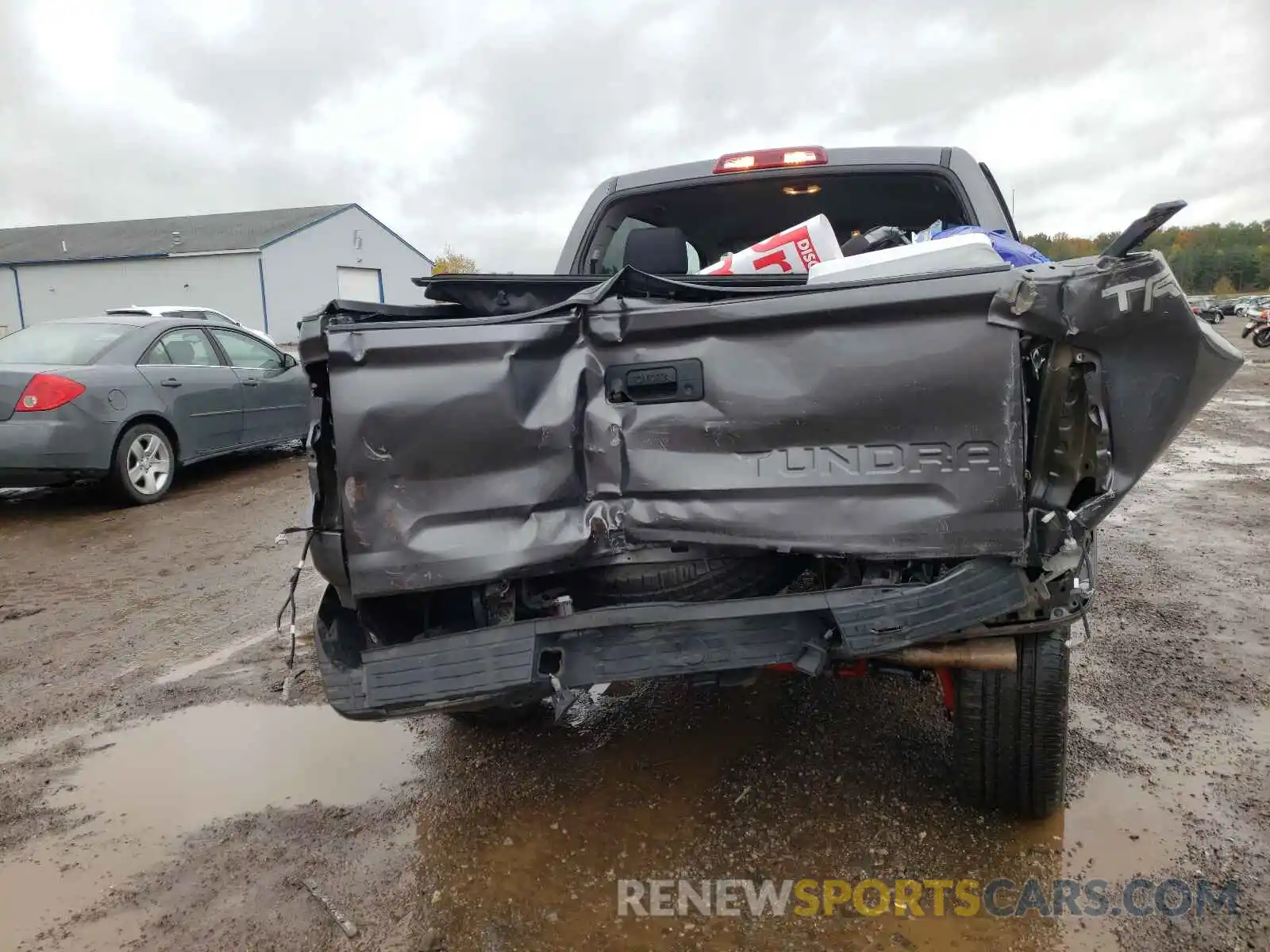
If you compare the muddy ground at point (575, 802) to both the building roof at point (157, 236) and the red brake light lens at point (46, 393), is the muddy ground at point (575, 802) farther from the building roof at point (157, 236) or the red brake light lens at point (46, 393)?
the building roof at point (157, 236)

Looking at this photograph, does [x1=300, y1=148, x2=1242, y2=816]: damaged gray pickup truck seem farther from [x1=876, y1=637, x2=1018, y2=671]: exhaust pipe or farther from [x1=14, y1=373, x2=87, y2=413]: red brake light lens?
[x1=14, y1=373, x2=87, y2=413]: red brake light lens

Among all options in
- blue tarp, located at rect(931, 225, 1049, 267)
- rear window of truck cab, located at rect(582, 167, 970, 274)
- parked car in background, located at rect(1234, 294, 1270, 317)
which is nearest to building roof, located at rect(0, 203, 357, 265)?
rear window of truck cab, located at rect(582, 167, 970, 274)

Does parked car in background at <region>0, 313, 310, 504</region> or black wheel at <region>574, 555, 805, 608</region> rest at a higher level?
parked car in background at <region>0, 313, 310, 504</region>

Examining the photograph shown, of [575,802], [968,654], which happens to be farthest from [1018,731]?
[575,802]

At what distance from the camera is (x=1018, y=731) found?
238cm

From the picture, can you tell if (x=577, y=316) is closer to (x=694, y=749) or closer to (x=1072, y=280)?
(x=1072, y=280)

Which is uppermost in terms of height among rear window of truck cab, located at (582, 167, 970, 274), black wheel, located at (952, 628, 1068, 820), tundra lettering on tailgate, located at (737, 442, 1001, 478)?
rear window of truck cab, located at (582, 167, 970, 274)

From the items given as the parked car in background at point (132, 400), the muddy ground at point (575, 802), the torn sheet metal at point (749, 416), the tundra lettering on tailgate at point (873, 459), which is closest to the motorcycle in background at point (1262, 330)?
the muddy ground at point (575, 802)

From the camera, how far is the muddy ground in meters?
2.21

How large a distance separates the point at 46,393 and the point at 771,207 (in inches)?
212

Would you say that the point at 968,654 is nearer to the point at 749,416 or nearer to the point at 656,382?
the point at 749,416

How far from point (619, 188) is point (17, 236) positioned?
151 ft

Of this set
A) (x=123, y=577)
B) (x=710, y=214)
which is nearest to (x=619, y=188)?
(x=710, y=214)

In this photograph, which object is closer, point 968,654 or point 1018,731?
point 968,654
